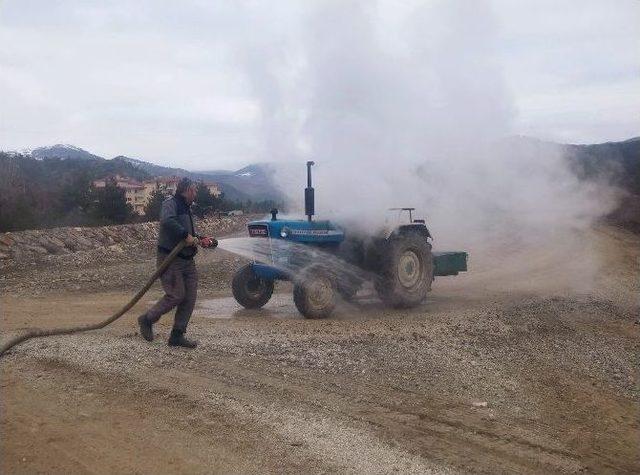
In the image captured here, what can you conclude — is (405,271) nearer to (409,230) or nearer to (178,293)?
(409,230)

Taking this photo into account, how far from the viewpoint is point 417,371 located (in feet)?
20.3

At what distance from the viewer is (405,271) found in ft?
32.2

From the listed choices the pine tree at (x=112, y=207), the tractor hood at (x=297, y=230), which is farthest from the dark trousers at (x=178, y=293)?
the pine tree at (x=112, y=207)

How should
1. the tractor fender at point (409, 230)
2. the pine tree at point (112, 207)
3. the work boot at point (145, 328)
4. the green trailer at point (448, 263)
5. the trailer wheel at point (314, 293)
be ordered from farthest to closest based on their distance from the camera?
the pine tree at point (112, 207), the green trailer at point (448, 263), the tractor fender at point (409, 230), the trailer wheel at point (314, 293), the work boot at point (145, 328)

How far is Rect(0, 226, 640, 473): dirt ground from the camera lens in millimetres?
4367

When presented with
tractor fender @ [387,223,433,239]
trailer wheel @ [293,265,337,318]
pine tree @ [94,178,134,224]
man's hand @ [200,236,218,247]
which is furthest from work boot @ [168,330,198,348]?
pine tree @ [94,178,134,224]

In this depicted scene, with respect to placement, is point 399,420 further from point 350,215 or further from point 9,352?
point 350,215

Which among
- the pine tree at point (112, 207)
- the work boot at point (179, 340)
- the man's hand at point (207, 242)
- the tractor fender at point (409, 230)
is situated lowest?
the work boot at point (179, 340)

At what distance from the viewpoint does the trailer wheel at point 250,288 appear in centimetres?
961

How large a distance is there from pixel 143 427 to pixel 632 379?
5334 millimetres

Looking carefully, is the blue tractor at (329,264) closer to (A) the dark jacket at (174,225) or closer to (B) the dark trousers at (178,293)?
(B) the dark trousers at (178,293)

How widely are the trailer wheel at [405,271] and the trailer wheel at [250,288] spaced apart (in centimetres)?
179

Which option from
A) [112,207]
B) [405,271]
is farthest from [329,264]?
[112,207]

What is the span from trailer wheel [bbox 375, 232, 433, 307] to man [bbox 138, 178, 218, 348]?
3.68 meters
